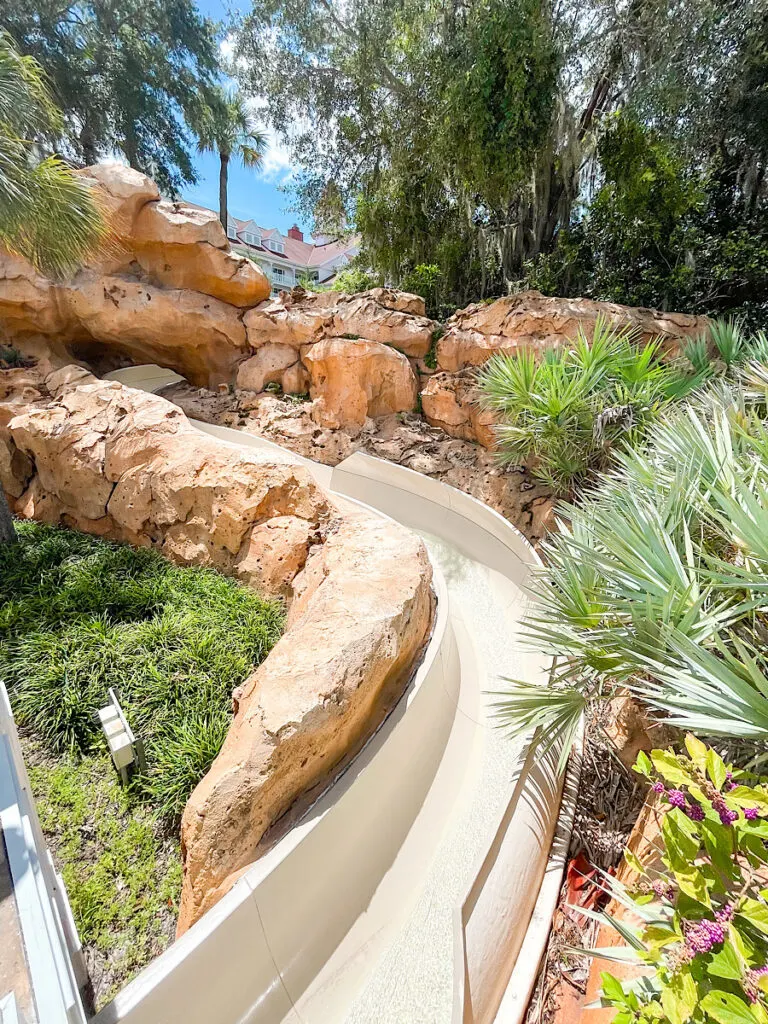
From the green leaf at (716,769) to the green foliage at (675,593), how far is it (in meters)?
0.16

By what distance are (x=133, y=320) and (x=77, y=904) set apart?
9.46 meters

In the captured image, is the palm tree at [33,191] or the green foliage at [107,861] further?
the palm tree at [33,191]

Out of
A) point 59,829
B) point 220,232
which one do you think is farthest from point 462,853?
point 220,232

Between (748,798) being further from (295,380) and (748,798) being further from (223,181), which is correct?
(223,181)

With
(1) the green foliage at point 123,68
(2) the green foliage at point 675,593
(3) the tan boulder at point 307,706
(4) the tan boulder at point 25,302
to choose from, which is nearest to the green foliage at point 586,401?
(2) the green foliage at point 675,593

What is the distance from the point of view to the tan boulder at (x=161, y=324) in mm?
8438

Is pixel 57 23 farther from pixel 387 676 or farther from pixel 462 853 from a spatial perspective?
pixel 462 853

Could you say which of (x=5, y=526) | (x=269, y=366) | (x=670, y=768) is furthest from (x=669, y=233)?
(x=5, y=526)

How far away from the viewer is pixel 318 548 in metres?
3.91

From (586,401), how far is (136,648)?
4.77 meters

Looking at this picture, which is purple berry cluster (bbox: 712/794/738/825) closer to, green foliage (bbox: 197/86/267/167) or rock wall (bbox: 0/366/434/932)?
rock wall (bbox: 0/366/434/932)

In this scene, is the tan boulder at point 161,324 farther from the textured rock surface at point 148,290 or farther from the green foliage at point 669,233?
the green foliage at point 669,233

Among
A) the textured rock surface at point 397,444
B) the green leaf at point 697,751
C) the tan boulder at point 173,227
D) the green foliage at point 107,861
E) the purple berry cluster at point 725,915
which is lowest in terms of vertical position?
the green foliage at point 107,861

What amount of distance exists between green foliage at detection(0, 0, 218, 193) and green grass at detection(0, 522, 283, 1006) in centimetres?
1322
